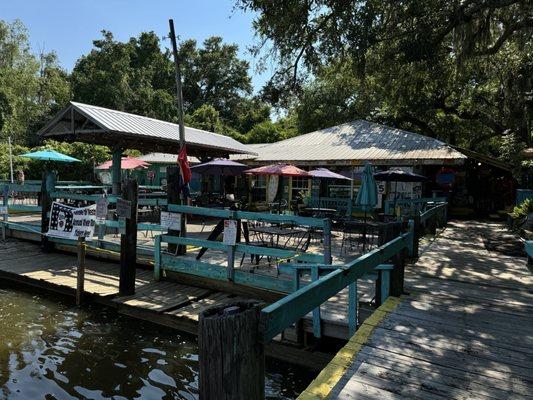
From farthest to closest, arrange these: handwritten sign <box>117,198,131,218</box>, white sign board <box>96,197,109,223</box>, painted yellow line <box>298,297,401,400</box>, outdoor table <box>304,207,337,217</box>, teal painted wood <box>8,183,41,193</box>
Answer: outdoor table <box>304,207,337,217</box>
teal painted wood <box>8,183,41,193</box>
white sign board <box>96,197,109,223</box>
handwritten sign <box>117,198,131,218</box>
painted yellow line <box>298,297,401,400</box>

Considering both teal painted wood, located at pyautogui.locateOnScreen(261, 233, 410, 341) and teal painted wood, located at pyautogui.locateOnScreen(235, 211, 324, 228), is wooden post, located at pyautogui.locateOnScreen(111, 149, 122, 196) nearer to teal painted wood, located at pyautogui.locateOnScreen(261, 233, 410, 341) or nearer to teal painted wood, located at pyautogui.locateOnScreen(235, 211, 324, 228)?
teal painted wood, located at pyautogui.locateOnScreen(235, 211, 324, 228)

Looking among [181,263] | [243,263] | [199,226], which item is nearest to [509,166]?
[199,226]

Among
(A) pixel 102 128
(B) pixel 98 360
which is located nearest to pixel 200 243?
(B) pixel 98 360

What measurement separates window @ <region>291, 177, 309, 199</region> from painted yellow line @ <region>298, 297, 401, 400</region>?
1401 cm

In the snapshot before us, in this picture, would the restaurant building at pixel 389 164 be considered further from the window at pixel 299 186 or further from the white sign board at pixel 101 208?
the white sign board at pixel 101 208

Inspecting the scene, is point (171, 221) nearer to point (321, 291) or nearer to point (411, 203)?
point (321, 291)

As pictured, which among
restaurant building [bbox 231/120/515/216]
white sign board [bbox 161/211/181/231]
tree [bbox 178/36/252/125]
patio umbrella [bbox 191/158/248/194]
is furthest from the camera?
tree [bbox 178/36/252/125]

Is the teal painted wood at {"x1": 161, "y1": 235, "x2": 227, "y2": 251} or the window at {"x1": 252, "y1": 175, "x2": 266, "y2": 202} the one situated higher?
the window at {"x1": 252, "y1": 175, "x2": 266, "y2": 202}

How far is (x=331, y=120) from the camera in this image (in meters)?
27.6

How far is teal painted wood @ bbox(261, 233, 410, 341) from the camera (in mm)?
2047

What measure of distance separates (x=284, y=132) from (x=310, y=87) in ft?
32.8

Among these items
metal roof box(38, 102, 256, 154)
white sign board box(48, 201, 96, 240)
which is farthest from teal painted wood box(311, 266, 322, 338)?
metal roof box(38, 102, 256, 154)

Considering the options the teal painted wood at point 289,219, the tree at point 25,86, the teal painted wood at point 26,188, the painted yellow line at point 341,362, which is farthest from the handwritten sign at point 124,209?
the tree at point 25,86

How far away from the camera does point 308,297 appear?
2551mm
